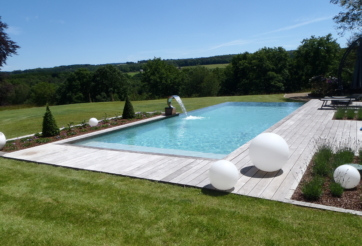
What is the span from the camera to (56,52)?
32.3 meters

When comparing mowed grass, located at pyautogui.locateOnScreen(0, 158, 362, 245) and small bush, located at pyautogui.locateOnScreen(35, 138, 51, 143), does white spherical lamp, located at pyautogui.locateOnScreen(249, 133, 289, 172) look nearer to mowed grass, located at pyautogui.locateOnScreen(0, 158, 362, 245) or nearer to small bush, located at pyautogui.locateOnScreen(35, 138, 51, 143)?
mowed grass, located at pyautogui.locateOnScreen(0, 158, 362, 245)

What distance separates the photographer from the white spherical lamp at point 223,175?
12.9 ft

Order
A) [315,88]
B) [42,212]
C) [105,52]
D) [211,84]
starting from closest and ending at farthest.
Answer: [42,212]
[315,88]
[105,52]
[211,84]

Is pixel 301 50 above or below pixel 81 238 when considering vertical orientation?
above

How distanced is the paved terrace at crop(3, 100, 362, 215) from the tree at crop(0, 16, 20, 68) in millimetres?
13727

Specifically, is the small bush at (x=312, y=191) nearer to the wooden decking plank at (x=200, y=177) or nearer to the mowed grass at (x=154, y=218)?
the mowed grass at (x=154, y=218)

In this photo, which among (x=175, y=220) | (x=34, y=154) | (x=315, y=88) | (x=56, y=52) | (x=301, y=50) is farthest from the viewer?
(x=56, y=52)

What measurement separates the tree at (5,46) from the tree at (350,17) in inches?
825

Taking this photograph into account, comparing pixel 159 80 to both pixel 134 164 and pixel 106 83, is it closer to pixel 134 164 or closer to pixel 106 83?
pixel 106 83

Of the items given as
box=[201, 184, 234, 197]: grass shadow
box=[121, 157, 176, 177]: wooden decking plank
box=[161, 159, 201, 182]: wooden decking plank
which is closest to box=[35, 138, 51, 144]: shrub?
box=[121, 157, 176, 177]: wooden decking plank

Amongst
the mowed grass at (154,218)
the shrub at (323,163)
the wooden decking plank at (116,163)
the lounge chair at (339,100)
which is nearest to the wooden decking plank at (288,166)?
the mowed grass at (154,218)

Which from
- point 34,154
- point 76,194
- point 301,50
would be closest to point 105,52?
point 301,50

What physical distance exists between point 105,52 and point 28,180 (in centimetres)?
3391

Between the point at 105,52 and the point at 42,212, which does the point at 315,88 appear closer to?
the point at 42,212
